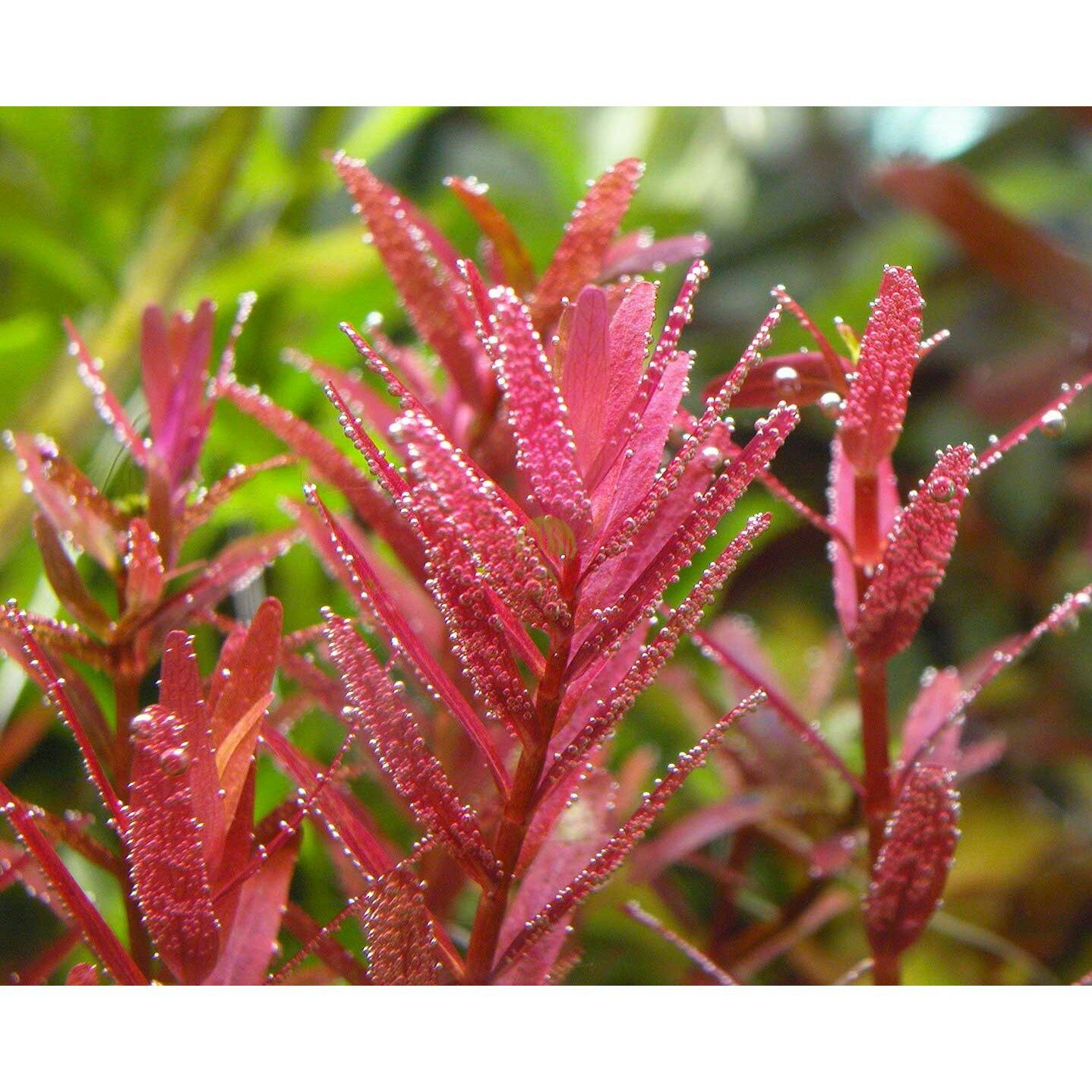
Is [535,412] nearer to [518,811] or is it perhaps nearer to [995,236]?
[518,811]

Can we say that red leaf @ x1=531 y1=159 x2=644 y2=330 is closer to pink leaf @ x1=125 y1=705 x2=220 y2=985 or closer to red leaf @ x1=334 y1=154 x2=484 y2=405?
red leaf @ x1=334 y1=154 x2=484 y2=405

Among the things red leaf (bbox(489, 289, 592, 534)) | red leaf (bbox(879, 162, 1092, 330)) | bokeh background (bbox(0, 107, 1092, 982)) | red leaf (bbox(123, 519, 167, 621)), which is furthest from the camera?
red leaf (bbox(879, 162, 1092, 330))

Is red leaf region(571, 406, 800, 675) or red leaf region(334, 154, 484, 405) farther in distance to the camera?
red leaf region(334, 154, 484, 405)

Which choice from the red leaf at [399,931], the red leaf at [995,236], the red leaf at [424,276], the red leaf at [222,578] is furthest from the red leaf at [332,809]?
the red leaf at [995,236]

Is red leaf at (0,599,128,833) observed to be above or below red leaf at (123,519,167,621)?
below

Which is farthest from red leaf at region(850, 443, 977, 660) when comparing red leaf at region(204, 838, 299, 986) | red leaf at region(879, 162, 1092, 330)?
red leaf at region(879, 162, 1092, 330)

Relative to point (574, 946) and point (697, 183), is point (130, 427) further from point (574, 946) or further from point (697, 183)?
point (697, 183)

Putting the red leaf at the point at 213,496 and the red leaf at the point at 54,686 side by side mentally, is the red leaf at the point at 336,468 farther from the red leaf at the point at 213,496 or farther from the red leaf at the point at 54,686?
the red leaf at the point at 54,686
